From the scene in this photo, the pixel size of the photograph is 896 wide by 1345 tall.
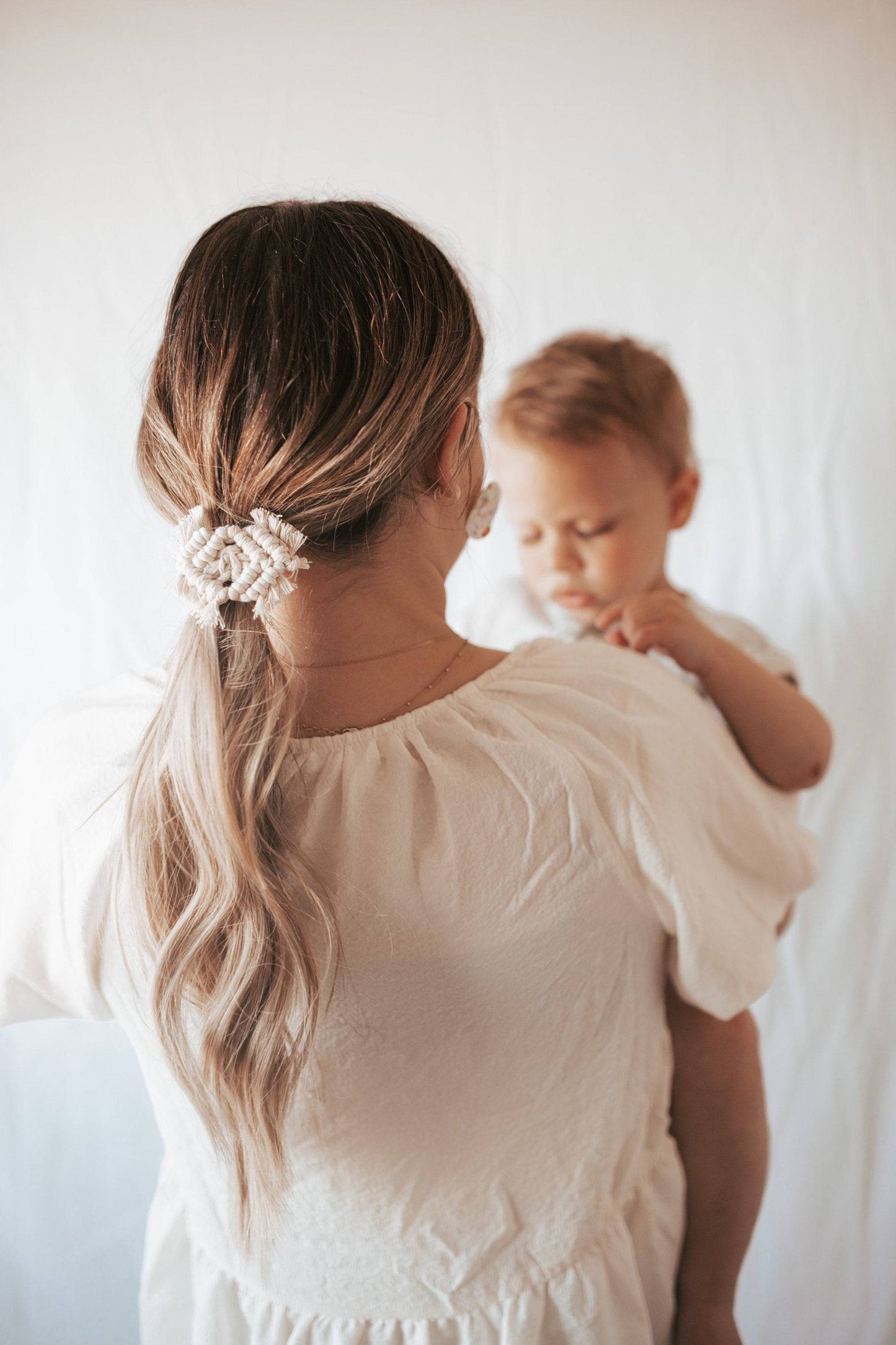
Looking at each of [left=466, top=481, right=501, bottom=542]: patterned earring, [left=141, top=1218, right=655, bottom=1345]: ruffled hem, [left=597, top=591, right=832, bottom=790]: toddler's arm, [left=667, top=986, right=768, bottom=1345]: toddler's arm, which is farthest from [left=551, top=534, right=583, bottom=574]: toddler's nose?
[left=141, top=1218, right=655, bottom=1345]: ruffled hem

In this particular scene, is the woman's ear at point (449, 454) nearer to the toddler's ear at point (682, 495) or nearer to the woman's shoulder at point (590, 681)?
the woman's shoulder at point (590, 681)

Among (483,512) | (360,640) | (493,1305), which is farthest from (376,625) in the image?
(493,1305)

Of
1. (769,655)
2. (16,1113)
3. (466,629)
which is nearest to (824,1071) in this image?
(769,655)

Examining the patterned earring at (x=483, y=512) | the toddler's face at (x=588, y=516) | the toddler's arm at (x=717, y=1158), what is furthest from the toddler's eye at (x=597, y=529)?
the toddler's arm at (x=717, y=1158)

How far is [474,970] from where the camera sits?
52 cm

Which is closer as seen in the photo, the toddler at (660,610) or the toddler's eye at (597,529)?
the toddler at (660,610)

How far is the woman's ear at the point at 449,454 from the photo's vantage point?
20.4 inches

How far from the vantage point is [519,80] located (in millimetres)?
995

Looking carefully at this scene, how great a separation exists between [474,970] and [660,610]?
15.8 inches

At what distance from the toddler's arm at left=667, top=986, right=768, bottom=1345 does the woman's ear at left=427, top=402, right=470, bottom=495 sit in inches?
16.8

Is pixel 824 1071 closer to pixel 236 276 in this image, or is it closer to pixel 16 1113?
pixel 16 1113

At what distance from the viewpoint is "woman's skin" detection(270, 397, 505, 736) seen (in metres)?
0.51

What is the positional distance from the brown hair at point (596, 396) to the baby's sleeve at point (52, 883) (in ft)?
1.75

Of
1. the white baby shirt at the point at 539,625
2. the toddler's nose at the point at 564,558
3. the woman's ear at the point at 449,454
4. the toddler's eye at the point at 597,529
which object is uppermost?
the woman's ear at the point at 449,454
